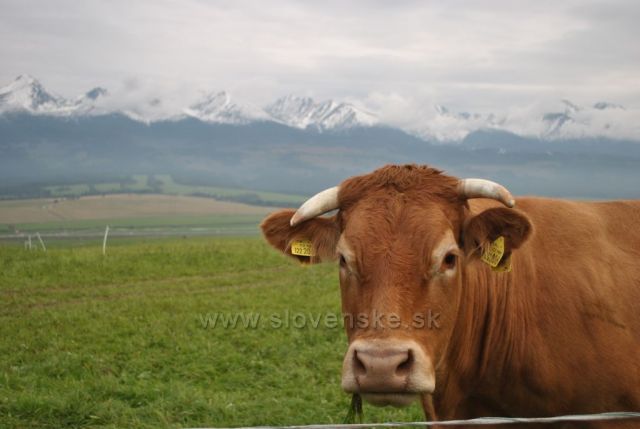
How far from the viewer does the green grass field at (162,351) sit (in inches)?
360

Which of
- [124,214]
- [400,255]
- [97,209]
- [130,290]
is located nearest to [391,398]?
[400,255]

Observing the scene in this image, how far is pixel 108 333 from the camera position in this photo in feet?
44.9

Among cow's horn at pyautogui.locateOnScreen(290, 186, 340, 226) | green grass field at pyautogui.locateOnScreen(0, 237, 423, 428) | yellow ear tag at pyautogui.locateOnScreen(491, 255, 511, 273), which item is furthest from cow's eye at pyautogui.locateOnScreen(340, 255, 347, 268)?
green grass field at pyautogui.locateOnScreen(0, 237, 423, 428)

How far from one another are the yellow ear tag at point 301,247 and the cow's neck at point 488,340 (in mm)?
1470

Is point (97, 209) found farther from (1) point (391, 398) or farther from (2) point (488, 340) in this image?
(1) point (391, 398)

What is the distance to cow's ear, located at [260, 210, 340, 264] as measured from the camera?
A: 5.91m

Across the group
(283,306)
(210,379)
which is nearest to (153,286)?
(283,306)

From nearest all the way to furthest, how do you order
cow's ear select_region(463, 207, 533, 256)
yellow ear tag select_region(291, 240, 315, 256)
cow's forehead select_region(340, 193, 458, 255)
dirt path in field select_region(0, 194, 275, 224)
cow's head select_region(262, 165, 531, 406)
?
cow's head select_region(262, 165, 531, 406) < cow's forehead select_region(340, 193, 458, 255) < cow's ear select_region(463, 207, 533, 256) < yellow ear tag select_region(291, 240, 315, 256) < dirt path in field select_region(0, 194, 275, 224)

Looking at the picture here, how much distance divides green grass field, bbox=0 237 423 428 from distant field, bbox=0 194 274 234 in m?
101

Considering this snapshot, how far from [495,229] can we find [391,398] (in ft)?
6.11

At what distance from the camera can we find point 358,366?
4430 millimetres

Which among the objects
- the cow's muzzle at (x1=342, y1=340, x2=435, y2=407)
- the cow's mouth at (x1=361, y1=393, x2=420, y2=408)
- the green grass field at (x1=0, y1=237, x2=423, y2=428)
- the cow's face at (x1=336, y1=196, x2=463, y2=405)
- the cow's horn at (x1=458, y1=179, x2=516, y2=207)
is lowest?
the green grass field at (x1=0, y1=237, x2=423, y2=428)

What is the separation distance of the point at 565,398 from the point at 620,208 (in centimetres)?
234

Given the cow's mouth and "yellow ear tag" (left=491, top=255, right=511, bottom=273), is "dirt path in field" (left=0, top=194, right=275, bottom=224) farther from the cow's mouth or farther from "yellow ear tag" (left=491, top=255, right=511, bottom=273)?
the cow's mouth
